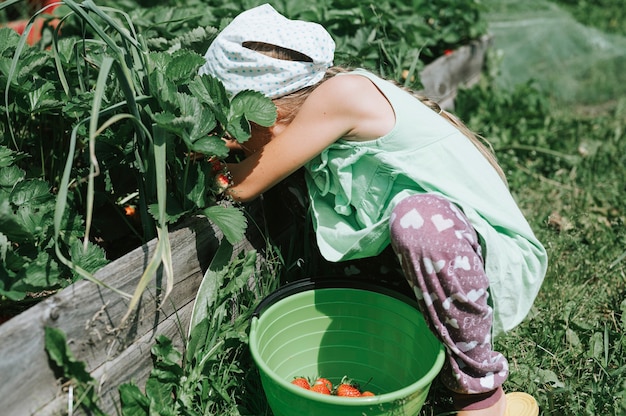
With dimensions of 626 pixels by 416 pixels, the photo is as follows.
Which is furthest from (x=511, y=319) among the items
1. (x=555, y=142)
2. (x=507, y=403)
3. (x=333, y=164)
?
(x=555, y=142)

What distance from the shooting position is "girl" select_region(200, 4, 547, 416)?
1545 millimetres

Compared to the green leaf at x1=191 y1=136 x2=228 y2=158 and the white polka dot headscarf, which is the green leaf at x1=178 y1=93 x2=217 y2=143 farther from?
the white polka dot headscarf

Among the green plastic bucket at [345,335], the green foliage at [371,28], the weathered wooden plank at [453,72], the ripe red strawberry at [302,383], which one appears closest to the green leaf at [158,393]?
the green plastic bucket at [345,335]

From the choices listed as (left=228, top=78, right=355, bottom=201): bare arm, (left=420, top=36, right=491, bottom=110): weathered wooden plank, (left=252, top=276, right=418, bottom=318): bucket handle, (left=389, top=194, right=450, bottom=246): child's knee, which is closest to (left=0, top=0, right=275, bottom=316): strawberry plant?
(left=228, top=78, right=355, bottom=201): bare arm

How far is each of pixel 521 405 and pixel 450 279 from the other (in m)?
0.42

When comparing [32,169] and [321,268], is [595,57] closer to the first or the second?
[321,268]

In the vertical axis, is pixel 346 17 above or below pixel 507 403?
above

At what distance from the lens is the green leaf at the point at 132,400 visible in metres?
1.41

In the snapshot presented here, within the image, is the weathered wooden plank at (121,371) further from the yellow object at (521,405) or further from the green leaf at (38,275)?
the yellow object at (521,405)

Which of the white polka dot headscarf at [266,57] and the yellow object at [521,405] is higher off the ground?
the white polka dot headscarf at [266,57]

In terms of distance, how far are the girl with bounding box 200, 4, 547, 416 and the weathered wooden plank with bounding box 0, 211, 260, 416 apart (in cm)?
23

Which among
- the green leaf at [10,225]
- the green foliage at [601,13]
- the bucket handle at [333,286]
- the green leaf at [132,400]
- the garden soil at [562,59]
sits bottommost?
the green foliage at [601,13]

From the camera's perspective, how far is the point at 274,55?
1.66 meters

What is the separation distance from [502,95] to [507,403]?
76.5 inches
